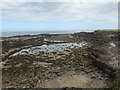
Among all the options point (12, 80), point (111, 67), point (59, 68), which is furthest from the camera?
point (59, 68)

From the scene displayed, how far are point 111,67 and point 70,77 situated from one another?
198 inches

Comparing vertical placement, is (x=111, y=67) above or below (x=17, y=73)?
above

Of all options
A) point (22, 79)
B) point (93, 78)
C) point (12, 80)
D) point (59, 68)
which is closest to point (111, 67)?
point (93, 78)

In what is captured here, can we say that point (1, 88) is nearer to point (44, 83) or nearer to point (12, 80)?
point (12, 80)

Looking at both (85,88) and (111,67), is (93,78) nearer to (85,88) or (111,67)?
(85,88)

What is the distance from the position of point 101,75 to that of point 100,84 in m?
1.74

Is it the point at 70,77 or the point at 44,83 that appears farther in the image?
the point at 70,77

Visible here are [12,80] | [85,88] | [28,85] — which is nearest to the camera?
[85,88]

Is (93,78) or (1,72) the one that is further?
(1,72)

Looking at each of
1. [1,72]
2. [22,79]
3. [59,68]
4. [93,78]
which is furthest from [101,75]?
[1,72]

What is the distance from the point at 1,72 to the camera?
36.4 feet

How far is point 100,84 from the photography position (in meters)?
8.36

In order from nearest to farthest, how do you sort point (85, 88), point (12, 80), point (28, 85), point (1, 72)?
point (85, 88), point (28, 85), point (12, 80), point (1, 72)

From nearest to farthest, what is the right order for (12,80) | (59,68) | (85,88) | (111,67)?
(85,88) < (12,80) < (111,67) < (59,68)
